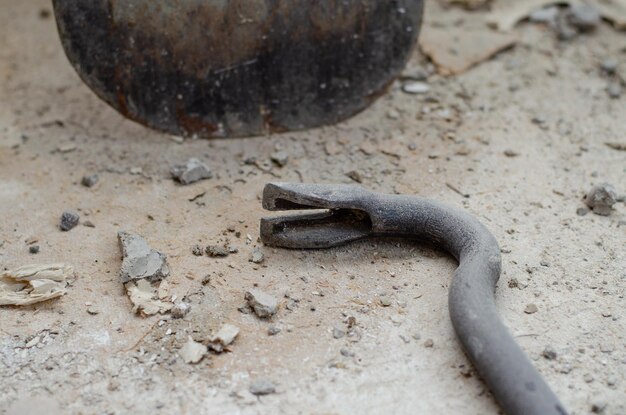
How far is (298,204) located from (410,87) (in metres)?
1.00

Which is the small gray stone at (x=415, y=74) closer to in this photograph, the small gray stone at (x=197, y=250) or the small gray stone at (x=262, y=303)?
the small gray stone at (x=197, y=250)

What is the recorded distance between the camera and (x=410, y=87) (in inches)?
117

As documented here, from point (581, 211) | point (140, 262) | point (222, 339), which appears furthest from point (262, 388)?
point (581, 211)

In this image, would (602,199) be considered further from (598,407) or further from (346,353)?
(346,353)

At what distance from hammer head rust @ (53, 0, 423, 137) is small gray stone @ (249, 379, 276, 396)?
1.11 m

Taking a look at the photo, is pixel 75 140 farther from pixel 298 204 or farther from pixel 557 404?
pixel 557 404

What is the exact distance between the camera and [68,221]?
232 centimetres

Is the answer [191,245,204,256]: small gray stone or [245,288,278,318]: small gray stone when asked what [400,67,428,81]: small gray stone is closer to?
[191,245,204,256]: small gray stone

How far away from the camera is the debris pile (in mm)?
2029

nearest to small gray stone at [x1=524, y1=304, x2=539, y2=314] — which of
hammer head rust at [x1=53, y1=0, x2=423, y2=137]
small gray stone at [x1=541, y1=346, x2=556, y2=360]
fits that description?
small gray stone at [x1=541, y1=346, x2=556, y2=360]

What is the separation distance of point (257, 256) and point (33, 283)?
591mm

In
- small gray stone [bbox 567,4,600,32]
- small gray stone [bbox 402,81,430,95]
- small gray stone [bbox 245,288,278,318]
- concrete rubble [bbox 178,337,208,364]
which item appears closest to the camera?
concrete rubble [bbox 178,337,208,364]

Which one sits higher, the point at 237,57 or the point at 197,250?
the point at 237,57

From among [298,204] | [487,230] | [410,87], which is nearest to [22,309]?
[298,204]
